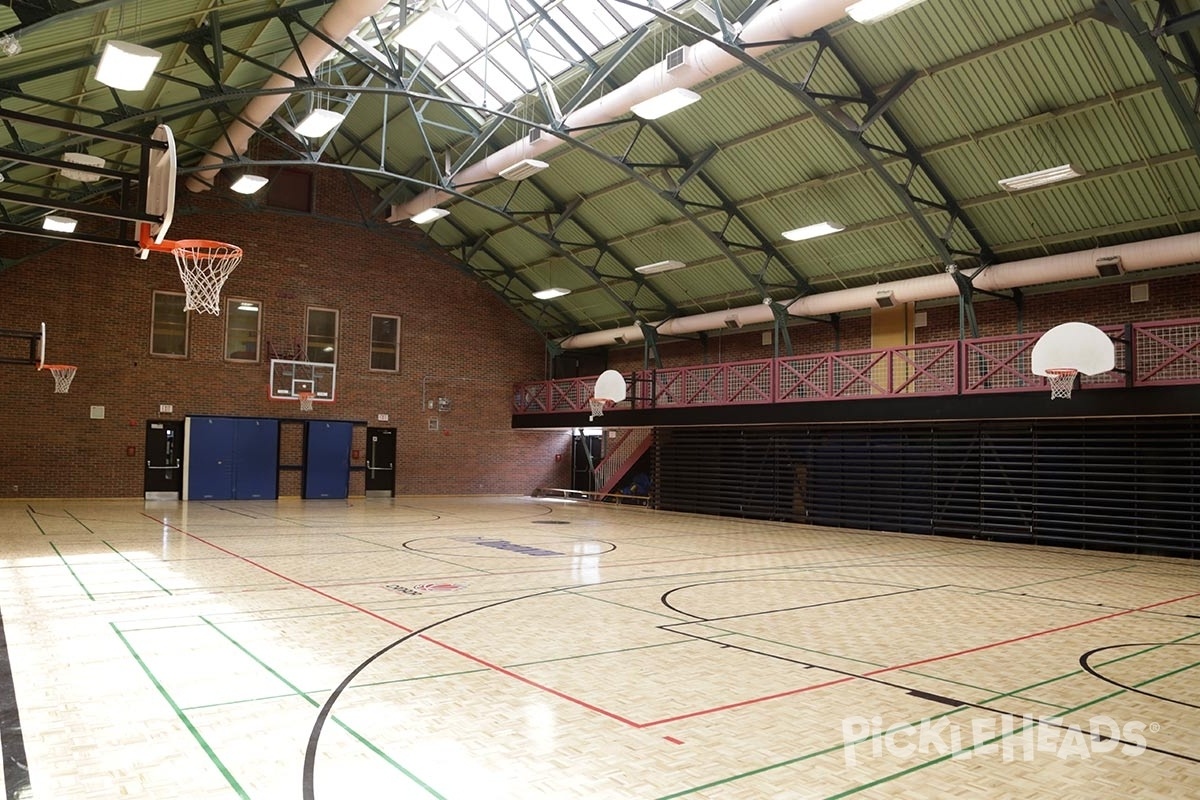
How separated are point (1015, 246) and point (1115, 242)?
184 cm

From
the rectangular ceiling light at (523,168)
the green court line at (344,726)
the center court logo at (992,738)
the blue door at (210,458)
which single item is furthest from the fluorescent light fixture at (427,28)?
the blue door at (210,458)

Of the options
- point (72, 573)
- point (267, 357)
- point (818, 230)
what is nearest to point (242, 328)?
point (267, 357)

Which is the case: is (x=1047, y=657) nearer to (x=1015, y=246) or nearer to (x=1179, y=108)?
(x=1179, y=108)

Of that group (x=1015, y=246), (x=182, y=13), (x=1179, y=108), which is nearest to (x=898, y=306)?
(x=1015, y=246)

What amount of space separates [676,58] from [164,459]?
58.6ft

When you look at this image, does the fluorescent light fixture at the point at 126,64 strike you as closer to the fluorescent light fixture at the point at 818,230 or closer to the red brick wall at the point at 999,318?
the fluorescent light fixture at the point at 818,230

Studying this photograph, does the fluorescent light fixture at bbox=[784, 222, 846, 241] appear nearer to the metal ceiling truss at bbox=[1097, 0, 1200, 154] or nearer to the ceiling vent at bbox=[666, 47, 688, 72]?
the ceiling vent at bbox=[666, 47, 688, 72]

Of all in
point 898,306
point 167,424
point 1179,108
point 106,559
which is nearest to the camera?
point 106,559

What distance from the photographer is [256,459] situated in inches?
966

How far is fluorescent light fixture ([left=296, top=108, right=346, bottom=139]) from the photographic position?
15.6 metres

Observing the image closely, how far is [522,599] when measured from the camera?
9.25 m

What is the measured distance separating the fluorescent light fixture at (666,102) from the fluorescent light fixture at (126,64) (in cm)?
788

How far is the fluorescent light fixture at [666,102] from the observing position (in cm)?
1454

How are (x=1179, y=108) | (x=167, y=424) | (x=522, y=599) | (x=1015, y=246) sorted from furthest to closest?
(x=167, y=424) < (x=1015, y=246) < (x=1179, y=108) < (x=522, y=599)
